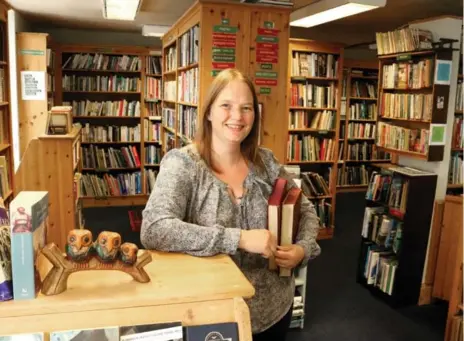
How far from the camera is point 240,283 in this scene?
110 centimetres

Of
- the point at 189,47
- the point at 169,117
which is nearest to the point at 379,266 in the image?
the point at 189,47

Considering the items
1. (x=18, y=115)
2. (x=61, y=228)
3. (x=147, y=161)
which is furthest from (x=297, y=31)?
(x=61, y=228)

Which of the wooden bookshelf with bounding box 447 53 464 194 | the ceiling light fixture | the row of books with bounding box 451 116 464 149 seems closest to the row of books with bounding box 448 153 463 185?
the wooden bookshelf with bounding box 447 53 464 194

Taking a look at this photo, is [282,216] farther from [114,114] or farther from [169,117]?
[114,114]

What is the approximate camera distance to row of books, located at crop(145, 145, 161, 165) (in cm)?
657

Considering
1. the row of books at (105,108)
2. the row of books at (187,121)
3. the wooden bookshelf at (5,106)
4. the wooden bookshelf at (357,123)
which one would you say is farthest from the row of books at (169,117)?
the wooden bookshelf at (357,123)

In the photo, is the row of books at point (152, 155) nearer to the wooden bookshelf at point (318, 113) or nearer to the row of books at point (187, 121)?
the row of books at point (187, 121)

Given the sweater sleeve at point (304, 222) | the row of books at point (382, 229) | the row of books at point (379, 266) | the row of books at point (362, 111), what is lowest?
the row of books at point (379, 266)

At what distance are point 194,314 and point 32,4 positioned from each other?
4587 mm

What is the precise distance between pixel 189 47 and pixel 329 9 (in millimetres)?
1187

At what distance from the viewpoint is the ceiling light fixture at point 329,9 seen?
3.37m

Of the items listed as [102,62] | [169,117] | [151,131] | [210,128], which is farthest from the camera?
[151,131]

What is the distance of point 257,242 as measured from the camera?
48.5 inches

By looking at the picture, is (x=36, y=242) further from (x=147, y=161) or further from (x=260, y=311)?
(x=147, y=161)
